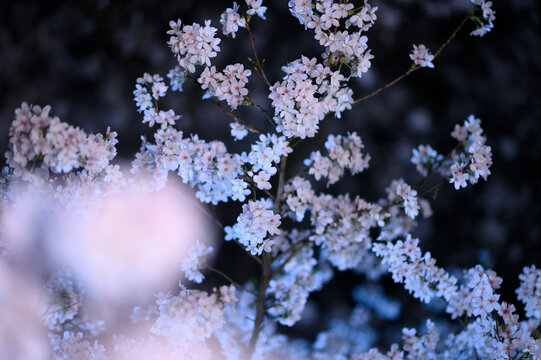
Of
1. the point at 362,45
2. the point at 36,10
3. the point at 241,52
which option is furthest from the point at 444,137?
the point at 36,10

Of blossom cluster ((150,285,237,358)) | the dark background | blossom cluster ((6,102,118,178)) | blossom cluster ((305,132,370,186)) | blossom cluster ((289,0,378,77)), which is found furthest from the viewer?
the dark background

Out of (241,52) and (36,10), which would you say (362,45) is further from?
(36,10)

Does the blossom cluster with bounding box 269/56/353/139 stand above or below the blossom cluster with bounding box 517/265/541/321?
above

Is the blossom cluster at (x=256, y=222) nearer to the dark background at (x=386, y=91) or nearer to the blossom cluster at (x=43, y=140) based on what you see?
the blossom cluster at (x=43, y=140)

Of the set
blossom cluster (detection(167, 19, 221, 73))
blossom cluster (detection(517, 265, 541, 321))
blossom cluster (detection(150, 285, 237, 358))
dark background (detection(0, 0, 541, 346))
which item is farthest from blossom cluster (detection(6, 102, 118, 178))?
blossom cluster (detection(517, 265, 541, 321))

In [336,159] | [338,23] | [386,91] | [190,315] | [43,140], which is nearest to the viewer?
[43,140]

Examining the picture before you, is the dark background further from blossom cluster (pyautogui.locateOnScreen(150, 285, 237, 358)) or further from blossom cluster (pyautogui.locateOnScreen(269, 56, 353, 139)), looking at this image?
blossom cluster (pyautogui.locateOnScreen(269, 56, 353, 139))

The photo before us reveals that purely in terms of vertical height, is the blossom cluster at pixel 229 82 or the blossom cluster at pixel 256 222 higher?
the blossom cluster at pixel 229 82

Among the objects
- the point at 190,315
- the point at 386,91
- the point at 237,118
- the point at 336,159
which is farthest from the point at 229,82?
the point at 386,91

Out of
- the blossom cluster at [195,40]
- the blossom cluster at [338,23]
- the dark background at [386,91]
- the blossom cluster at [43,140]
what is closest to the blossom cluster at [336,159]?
the blossom cluster at [338,23]

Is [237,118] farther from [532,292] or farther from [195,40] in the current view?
[532,292]
